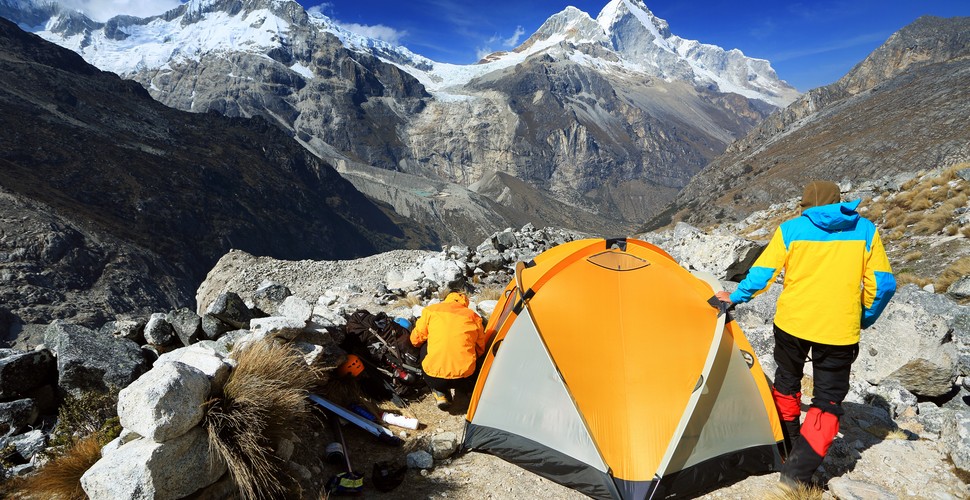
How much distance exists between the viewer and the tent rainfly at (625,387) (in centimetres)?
482

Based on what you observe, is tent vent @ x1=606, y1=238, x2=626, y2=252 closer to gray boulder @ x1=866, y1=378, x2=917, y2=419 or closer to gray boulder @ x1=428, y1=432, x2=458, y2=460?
gray boulder @ x1=428, y1=432, x2=458, y2=460

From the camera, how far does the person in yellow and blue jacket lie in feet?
13.5

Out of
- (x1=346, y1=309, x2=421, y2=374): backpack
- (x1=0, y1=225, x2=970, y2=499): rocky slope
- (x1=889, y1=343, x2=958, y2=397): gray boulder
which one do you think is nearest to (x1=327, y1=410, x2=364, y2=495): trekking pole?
(x1=0, y1=225, x2=970, y2=499): rocky slope

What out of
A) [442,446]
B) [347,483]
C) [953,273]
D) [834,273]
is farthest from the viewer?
[953,273]

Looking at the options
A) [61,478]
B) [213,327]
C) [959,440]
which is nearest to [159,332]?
[213,327]

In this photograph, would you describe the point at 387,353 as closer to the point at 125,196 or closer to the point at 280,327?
the point at 280,327

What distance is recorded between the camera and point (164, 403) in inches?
138

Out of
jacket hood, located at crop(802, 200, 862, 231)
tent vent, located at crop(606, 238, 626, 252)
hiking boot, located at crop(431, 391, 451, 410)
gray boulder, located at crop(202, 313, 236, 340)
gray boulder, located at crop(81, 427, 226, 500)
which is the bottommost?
hiking boot, located at crop(431, 391, 451, 410)

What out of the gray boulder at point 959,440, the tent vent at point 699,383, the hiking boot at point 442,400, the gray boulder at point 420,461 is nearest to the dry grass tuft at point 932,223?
the gray boulder at point 959,440

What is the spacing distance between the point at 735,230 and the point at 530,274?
25027 mm

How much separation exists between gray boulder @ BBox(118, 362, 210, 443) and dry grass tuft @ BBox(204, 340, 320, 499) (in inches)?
8.5

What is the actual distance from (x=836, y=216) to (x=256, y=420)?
18.5ft

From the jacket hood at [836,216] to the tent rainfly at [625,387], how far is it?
1536 millimetres

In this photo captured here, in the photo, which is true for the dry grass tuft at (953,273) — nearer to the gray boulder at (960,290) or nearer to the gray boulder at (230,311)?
the gray boulder at (960,290)
